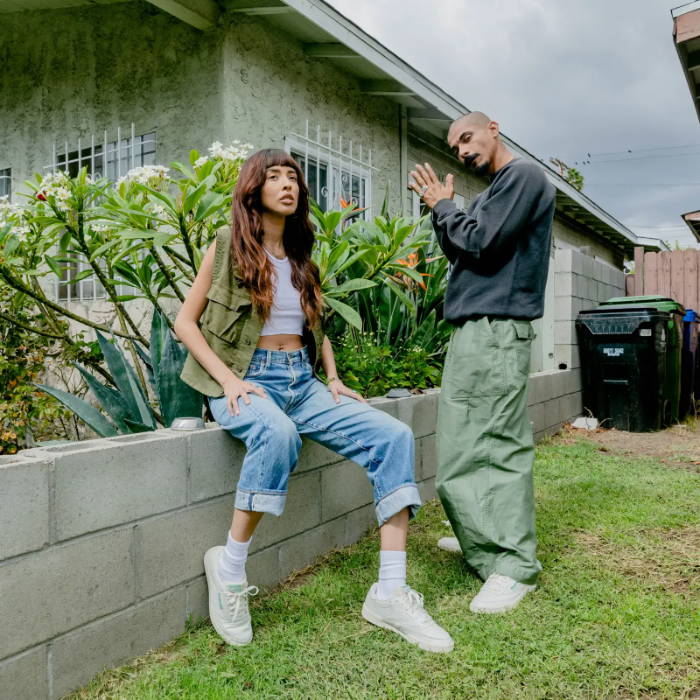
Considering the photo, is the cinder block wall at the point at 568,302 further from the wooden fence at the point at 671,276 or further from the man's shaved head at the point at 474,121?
the man's shaved head at the point at 474,121

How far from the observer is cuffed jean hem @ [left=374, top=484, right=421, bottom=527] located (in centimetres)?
227

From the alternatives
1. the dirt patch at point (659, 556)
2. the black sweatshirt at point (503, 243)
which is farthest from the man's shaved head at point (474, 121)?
the dirt patch at point (659, 556)

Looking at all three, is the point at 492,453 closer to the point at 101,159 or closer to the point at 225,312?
the point at 225,312

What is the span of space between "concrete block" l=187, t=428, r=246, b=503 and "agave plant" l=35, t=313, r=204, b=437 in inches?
8.4

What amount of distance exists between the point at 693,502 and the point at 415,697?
8.33ft

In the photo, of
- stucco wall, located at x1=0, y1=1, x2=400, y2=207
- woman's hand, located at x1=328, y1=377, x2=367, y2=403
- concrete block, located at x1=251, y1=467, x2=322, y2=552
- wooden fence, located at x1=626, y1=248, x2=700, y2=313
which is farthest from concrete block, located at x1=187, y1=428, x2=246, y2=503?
wooden fence, located at x1=626, y1=248, x2=700, y2=313

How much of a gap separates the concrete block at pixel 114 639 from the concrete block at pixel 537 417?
374cm

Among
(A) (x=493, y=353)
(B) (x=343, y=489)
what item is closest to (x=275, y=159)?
(A) (x=493, y=353)

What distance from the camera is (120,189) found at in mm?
3152

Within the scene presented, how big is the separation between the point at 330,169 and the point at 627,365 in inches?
125

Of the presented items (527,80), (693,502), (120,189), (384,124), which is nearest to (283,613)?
(120,189)

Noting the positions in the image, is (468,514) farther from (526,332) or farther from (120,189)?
(120,189)

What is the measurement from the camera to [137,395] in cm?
282

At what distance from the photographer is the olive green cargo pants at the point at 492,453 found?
256 centimetres
